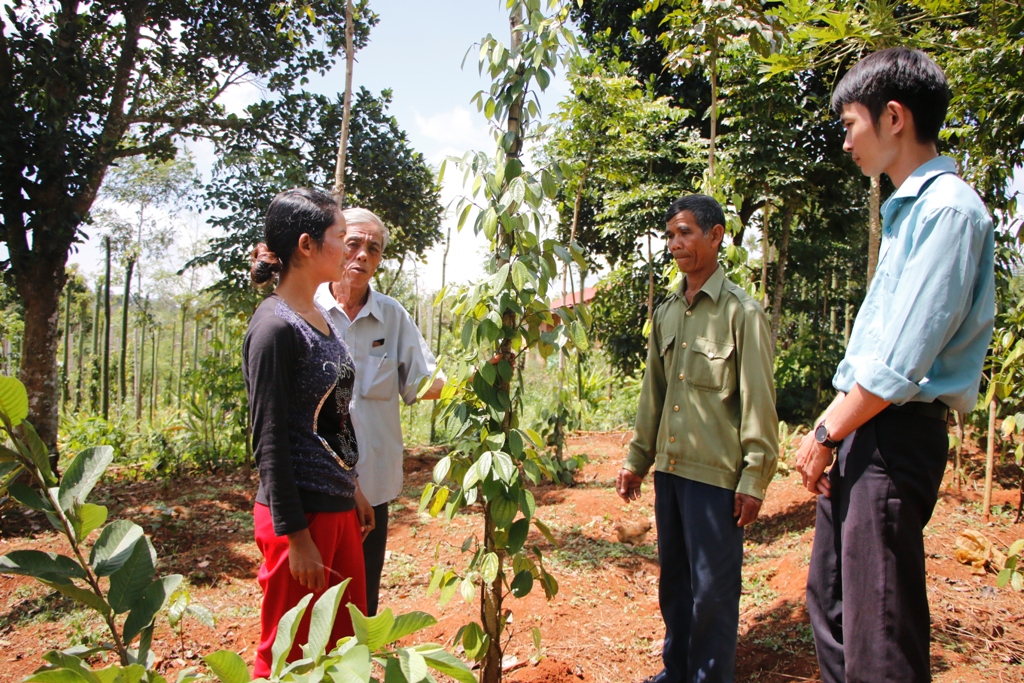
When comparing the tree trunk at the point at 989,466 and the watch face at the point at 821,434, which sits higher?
the watch face at the point at 821,434

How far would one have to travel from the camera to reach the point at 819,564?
62.1 inches

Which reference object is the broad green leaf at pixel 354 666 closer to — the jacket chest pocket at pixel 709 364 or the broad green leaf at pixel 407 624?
the broad green leaf at pixel 407 624

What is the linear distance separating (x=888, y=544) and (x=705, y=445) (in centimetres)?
89

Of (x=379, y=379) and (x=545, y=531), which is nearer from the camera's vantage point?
(x=545, y=531)

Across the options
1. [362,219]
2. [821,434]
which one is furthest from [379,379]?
[821,434]

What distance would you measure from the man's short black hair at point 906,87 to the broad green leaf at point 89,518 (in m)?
1.57

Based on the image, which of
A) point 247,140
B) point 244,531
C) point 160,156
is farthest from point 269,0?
point 244,531

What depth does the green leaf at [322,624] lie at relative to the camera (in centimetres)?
53

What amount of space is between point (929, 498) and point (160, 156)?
Result: 22.0 ft

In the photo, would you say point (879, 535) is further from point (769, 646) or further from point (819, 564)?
point (769, 646)

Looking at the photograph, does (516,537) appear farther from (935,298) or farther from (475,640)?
(935,298)

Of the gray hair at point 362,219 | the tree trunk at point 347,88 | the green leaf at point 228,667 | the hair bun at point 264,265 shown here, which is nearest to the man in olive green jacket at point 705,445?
the gray hair at point 362,219

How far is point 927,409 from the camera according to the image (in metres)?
1.37

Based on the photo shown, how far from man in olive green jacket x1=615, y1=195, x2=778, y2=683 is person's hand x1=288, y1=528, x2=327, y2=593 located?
3.89 ft
